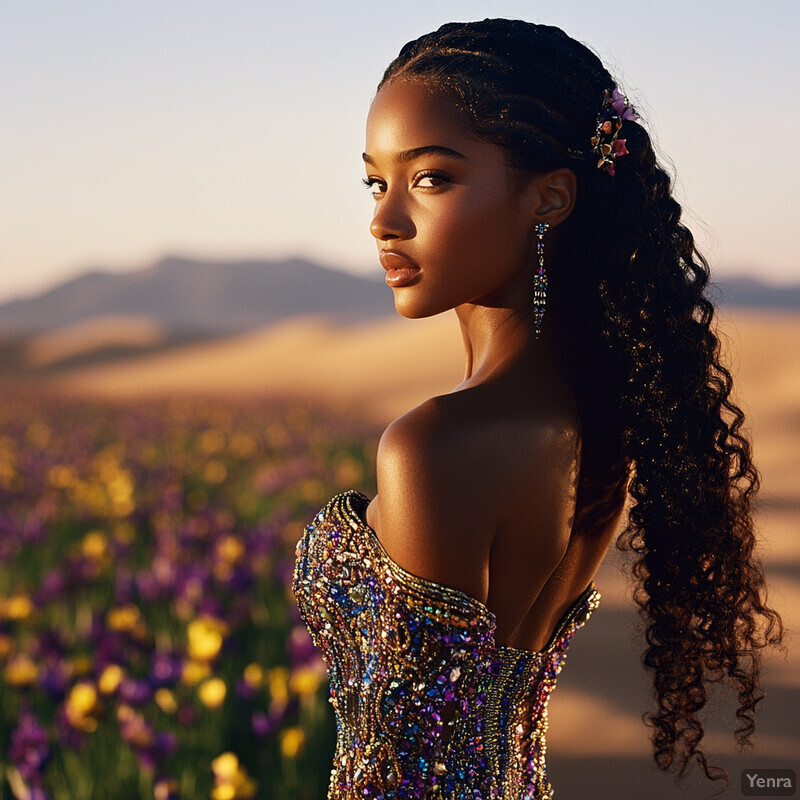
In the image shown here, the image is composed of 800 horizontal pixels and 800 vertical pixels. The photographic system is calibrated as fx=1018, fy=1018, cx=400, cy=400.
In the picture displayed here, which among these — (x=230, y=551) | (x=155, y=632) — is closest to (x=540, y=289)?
(x=155, y=632)

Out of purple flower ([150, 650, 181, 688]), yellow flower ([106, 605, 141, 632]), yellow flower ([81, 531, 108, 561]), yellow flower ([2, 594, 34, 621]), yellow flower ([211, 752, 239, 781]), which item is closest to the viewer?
yellow flower ([211, 752, 239, 781])

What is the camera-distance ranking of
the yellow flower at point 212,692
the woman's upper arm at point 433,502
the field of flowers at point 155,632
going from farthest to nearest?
the yellow flower at point 212,692
the field of flowers at point 155,632
the woman's upper arm at point 433,502

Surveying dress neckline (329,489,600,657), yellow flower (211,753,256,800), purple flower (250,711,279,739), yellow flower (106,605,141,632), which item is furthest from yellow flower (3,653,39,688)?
dress neckline (329,489,600,657)

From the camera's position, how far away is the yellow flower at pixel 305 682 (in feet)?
10.6

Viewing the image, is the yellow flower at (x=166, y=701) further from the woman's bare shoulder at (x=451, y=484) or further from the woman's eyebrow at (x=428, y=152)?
the woman's eyebrow at (x=428, y=152)

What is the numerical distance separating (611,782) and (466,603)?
3.15 meters

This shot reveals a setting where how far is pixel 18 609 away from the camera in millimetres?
3949

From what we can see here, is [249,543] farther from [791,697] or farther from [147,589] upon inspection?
[791,697]

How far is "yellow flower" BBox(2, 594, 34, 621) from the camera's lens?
3947 millimetres

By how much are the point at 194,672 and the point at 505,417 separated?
213cm

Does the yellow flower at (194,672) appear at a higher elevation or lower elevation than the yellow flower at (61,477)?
lower

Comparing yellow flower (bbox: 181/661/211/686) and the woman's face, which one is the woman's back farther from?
yellow flower (bbox: 181/661/211/686)

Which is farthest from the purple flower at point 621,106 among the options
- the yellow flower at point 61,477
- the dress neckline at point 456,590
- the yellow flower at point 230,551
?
the yellow flower at point 61,477

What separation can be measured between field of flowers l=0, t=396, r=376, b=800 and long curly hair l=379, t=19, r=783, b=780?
1.47 metres
